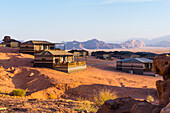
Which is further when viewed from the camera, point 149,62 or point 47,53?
point 149,62

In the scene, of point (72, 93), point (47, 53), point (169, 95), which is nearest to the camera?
point (169, 95)

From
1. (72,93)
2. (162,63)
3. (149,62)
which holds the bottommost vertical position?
(72,93)

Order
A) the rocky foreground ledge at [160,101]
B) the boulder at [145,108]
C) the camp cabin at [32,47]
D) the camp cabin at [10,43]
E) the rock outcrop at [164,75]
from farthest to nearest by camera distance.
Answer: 1. the camp cabin at [10,43]
2. the camp cabin at [32,47]
3. the rock outcrop at [164,75]
4. the rocky foreground ledge at [160,101]
5. the boulder at [145,108]

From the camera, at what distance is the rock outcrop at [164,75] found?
231 inches

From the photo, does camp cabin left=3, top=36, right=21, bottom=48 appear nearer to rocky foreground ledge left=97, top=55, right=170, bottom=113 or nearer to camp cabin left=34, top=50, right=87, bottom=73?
camp cabin left=34, top=50, right=87, bottom=73

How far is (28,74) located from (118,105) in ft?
72.1

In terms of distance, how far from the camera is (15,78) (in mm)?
24656

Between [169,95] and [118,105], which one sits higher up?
[169,95]

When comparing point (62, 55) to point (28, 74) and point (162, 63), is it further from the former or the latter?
point (162, 63)

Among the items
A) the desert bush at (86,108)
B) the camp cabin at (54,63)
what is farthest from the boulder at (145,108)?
the camp cabin at (54,63)

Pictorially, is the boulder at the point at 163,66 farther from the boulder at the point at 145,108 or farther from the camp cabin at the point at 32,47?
the camp cabin at the point at 32,47

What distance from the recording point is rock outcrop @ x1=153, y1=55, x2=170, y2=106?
586cm

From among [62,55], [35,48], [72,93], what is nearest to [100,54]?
[35,48]

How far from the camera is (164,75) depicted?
21.5 ft
